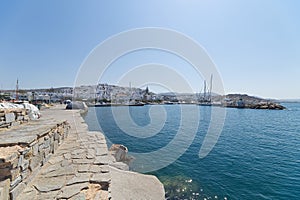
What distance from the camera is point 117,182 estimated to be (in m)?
3.96

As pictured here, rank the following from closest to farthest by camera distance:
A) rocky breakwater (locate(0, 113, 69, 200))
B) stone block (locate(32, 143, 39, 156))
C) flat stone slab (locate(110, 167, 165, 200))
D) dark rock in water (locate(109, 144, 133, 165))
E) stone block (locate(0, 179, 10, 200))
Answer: stone block (locate(0, 179, 10, 200)), rocky breakwater (locate(0, 113, 69, 200)), stone block (locate(32, 143, 39, 156)), flat stone slab (locate(110, 167, 165, 200)), dark rock in water (locate(109, 144, 133, 165))

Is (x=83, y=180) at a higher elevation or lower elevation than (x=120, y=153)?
higher

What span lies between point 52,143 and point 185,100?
8096cm

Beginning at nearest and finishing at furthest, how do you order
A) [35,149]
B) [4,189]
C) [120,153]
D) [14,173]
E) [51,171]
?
[4,189]
[14,173]
[35,149]
[51,171]
[120,153]

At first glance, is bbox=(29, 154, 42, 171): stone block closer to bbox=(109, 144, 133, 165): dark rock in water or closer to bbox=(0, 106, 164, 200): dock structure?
bbox=(0, 106, 164, 200): dock structure

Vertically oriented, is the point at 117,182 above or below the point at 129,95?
below

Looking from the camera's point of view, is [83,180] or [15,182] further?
[83,180]

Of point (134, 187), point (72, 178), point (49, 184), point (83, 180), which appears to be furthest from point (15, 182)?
point (134, 187)

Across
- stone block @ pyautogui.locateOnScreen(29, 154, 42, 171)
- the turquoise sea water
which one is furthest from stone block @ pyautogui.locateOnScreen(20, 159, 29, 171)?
the turquoise sea water

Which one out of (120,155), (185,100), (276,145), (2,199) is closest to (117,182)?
(2,199)

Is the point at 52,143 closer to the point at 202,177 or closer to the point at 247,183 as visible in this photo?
the point at 202,177

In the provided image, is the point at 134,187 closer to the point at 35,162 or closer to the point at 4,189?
the point at 35,162

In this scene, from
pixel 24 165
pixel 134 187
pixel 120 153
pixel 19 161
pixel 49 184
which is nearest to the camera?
pixel 19 161

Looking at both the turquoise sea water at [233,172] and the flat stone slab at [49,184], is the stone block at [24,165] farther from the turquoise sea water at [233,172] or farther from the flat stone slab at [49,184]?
the turquoise sea water at [233,172]
